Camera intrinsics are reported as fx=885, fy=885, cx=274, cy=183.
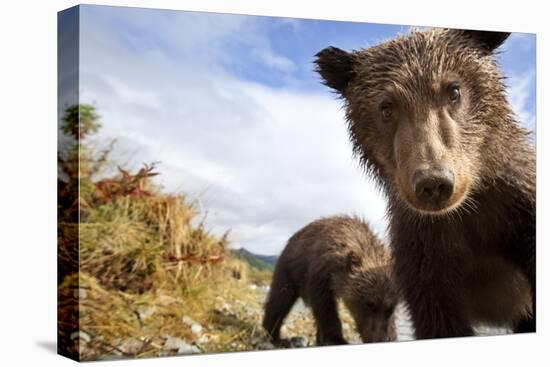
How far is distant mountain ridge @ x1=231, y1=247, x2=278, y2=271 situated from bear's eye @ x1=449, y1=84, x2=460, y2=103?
1920 mm

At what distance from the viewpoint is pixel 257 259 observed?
7.21 m

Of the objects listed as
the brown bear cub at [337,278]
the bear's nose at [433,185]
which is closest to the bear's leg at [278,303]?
the brown bear cub at [337,278]

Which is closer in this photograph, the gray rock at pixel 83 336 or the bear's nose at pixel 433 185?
the bear's nose at pixel 433 185

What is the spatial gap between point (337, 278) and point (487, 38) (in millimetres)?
2418

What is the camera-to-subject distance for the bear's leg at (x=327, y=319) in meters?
7.57

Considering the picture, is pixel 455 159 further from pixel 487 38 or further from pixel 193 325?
pixel 193 325

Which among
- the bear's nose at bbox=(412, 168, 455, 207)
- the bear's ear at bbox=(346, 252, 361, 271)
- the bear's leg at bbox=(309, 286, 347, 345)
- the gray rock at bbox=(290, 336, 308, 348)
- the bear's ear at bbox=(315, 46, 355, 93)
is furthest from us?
the bear's ear at bbox=(346, 252, 361, 271)

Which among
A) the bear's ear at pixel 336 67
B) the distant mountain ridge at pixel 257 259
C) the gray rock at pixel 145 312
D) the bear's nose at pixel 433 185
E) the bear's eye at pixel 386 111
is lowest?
the gray rock at pixel 145 312

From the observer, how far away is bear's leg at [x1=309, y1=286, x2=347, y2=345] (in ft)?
24.8

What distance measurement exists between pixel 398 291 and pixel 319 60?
6.65 feet

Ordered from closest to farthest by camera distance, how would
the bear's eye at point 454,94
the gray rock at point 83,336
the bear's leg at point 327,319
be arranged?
the gray rock at point 83,336, the bear's eye at point 454,94, the bear's leg at point 327,319

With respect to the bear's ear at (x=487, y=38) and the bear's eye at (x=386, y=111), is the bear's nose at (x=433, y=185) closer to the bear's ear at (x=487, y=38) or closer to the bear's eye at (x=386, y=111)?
the bear's eye at (x=386, y=111)

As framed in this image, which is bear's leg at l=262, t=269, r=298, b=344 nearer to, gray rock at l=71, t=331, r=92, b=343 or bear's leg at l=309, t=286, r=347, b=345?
bear's leg at l=309, t=286, r=347, b=345

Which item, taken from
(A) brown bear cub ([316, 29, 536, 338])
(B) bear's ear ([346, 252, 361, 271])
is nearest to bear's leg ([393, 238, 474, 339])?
(A) brown bear cub ([316, 29, 536, 338])
